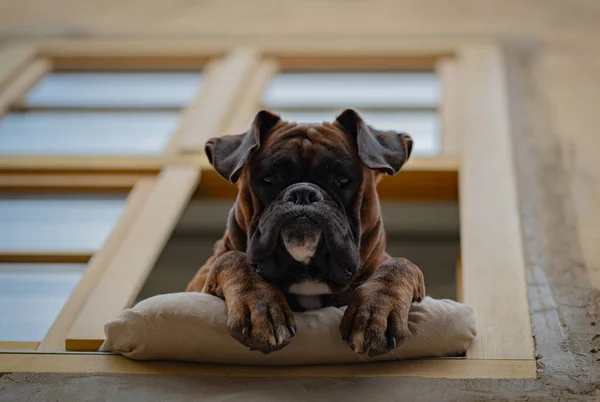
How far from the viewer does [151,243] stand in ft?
9.33

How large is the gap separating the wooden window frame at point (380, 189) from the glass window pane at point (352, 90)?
0.24 feet

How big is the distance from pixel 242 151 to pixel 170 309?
46 cm

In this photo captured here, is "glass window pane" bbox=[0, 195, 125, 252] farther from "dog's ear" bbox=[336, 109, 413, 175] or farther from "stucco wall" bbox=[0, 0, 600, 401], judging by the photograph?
"dog's ear" bbox=[336, 109, 413, 175]

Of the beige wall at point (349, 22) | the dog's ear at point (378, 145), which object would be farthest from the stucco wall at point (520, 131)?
the dog's ear at point (378, 145)

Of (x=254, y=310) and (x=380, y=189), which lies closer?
(x=254, y=310)

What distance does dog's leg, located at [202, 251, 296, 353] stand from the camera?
1869 mm

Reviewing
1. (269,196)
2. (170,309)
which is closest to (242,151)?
(269,196)

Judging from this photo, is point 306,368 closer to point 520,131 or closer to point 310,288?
point 310,288

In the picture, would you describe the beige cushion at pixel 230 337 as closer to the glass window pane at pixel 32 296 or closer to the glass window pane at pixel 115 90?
the glass window pane at pixel 32 296

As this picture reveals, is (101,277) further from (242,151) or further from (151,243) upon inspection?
(242,151)

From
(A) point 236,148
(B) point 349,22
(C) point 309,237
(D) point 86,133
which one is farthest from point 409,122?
(C) point 309,237

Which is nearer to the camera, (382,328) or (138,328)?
(382,328)

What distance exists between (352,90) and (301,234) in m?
2.49

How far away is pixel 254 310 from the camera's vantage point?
6.24ft
